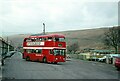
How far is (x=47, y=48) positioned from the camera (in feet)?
124

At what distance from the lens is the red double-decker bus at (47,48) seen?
36.5 meters

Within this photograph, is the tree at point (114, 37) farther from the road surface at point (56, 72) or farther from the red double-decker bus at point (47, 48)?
the road surface at point (56, 72)

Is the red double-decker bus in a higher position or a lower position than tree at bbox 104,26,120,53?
lower

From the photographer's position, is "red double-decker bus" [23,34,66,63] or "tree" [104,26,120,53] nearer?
"red double-decker bus" [23,34,66,63]

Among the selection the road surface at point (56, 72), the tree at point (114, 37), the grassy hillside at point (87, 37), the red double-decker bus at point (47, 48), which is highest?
the grassy hillside at point (87, 37)

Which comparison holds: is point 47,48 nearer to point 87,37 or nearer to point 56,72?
point 56,72

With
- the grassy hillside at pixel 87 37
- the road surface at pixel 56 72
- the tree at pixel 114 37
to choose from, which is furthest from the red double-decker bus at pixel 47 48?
the grassy hillside at pixel 87 37

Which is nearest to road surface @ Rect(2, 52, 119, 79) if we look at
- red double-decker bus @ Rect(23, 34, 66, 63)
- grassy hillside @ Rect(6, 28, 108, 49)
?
red double-decker bus @ Rect(23, 34, 66, 63)

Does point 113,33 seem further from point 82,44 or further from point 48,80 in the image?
point 82,44

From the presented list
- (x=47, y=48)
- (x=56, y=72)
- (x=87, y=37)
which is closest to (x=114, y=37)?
(x=47, y=48)

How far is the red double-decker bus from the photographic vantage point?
36.5 meters

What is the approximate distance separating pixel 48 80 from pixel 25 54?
2939cm

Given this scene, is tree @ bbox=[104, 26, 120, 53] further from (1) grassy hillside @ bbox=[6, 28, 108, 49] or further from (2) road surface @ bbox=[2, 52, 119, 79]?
(1) grassy hillside @ bbox=[6, 28, 108, 49]

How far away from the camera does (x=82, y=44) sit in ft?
543
